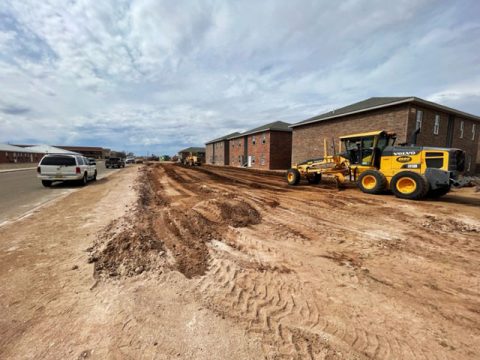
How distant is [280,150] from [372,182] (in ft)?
71.6

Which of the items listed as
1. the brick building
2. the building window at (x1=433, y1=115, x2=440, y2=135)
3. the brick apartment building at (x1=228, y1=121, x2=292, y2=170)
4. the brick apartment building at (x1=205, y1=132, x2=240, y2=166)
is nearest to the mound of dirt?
the building window at (x1=433, y1=115, x2=440, y2=135)

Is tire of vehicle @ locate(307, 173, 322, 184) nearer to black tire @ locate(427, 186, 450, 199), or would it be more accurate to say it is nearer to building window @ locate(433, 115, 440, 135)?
black tire @ locate(427, 186, 450, 199)

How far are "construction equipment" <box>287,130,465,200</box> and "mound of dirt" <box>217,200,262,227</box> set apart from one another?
21.5 feet

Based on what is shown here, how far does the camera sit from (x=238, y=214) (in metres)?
6.06

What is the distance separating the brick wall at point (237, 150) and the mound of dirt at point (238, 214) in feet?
108

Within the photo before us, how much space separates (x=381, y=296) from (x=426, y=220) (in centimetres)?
463

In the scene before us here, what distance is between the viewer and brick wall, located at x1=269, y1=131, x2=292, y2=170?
31.0 metres

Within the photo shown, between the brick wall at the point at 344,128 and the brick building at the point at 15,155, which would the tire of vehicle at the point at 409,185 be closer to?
the brick wall at the point at 344,128

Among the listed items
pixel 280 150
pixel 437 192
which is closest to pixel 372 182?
Result: pixel 437 192

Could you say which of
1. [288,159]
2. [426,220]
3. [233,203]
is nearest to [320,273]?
→ [233,203]

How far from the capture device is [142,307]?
250cm

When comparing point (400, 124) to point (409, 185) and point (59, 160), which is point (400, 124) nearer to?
point (409, 185)

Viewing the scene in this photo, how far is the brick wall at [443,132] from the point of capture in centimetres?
1723

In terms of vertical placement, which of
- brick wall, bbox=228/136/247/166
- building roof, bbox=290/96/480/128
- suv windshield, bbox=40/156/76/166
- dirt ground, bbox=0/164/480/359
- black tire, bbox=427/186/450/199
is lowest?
dirt ground, bbox=0/164/480/359
